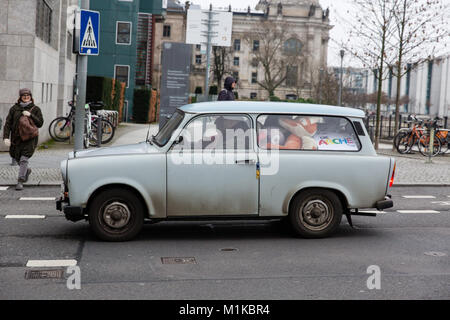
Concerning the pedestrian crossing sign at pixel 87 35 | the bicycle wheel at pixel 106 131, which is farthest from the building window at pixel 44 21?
the pedestrian crossing sign at pixel 87 35

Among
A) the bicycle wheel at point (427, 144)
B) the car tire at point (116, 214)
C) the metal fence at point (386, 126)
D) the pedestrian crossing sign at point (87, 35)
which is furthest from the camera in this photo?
the metal fence at point (386, 126)

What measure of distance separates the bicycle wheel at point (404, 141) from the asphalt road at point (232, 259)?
12.8 meters

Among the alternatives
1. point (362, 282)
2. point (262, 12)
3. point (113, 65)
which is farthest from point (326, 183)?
point (262, 12)

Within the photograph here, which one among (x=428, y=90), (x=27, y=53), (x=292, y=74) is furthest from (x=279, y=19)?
(x=27, y=53)

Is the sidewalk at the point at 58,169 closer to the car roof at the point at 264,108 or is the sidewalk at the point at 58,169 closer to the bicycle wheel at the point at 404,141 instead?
the bicycle wheel at the point at 404,141

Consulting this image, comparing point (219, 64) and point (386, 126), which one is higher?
point (219, 64)

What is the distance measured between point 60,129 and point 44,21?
316 centimetres

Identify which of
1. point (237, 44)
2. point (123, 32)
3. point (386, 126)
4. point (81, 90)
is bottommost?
point (386, 126)

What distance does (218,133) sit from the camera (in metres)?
8.24

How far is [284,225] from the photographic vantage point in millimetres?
8914

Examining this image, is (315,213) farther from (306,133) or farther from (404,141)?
(404,141)

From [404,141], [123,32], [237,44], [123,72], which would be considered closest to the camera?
[404,141]

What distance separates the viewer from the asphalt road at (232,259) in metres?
6.08
